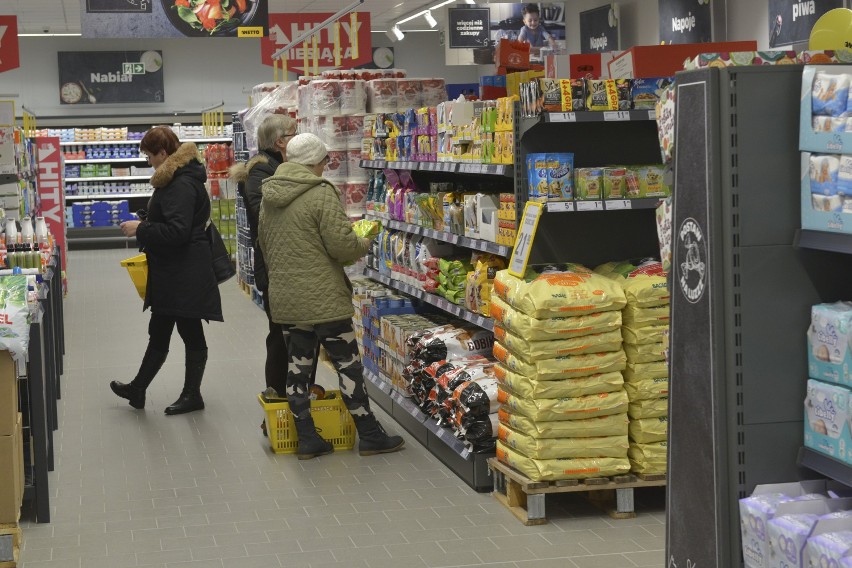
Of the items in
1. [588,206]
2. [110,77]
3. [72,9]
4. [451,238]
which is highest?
[72,9]

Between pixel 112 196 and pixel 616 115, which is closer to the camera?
pixel 616 115

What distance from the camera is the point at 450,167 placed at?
5.68m

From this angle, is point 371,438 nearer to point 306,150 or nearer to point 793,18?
point 306,150

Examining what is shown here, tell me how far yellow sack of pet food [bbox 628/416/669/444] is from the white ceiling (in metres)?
13.1

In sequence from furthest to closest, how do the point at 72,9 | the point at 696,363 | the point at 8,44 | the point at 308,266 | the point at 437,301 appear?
the point at 72,9 < the point at 8,44 < the point at 437,301 < the point at 308,266 < the point at 696,363

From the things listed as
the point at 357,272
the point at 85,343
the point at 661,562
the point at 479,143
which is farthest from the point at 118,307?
the point at 661,562

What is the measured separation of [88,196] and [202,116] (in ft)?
8.36

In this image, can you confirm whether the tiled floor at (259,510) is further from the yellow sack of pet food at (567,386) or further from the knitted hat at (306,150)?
the knitted hat at (306,150)

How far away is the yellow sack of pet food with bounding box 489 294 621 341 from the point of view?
442cm

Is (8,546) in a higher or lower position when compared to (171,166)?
lower

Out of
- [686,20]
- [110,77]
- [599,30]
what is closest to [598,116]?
[686,20]

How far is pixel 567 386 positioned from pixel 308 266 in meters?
1.57

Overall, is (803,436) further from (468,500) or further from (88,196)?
(88,196)

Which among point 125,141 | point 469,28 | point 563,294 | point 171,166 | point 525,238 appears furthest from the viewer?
point 125,141
